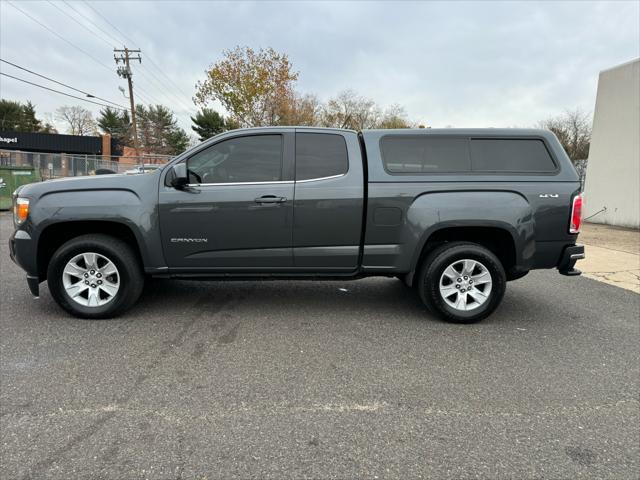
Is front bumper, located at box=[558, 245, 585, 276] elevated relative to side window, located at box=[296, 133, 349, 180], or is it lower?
lower

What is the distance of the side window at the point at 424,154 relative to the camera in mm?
4312

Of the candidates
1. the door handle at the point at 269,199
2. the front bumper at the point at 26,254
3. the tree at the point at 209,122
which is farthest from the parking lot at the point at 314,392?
the tree at the point at 209,122

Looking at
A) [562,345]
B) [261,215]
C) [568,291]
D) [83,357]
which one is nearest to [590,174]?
[568,291]

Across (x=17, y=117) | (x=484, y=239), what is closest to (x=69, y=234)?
(x=484, y=239)

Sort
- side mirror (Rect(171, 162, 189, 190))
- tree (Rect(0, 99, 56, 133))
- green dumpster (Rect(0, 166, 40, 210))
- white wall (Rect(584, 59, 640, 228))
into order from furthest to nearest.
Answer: tree (Rect(0, 99, 56, 133)), green dumpster (Rect(0, 166, 40, 210)), white wall (Rect(584, 59, 640, 228)), side mirror (Rect(171, 162, 189, 190))

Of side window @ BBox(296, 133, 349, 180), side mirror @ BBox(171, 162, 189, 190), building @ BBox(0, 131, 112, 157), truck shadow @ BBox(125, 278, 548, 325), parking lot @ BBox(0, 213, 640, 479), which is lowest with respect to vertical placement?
parking lot @ BBox(0, 213, 640, 479)

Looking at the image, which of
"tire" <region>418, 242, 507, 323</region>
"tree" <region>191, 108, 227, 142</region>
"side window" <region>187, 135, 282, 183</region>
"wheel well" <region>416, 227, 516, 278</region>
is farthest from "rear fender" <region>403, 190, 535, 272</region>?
"tree" <region>191, 108, 227, 142</region>

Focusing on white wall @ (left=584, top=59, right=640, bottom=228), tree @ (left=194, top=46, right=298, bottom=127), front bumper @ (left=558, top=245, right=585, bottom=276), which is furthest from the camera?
tree @ (left=194, top=46, right=298, bottom=127)

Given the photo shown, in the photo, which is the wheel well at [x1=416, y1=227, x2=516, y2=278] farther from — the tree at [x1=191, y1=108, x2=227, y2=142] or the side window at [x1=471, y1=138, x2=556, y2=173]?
the tree at [x1=191, y1=108, x2=227, y2=142]

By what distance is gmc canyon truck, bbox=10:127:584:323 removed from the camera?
4191 mm

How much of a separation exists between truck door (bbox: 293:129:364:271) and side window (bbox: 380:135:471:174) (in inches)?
13.6

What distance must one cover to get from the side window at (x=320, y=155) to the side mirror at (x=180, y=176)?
1.10 meters

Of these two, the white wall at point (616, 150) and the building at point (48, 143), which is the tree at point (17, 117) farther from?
the white wall at point (616, 150)

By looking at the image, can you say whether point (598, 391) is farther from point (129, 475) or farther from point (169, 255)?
point (169, 255)
